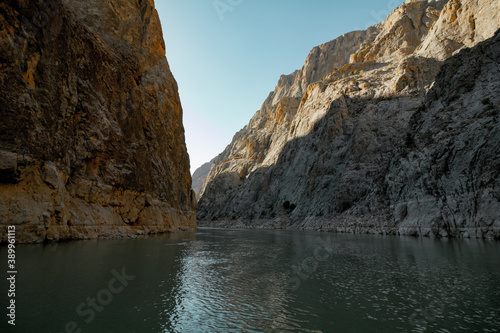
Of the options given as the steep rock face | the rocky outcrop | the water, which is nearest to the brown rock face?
the water

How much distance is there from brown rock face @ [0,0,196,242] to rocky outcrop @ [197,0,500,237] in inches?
1159

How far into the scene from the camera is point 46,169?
2097cm

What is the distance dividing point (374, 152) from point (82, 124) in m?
44.7

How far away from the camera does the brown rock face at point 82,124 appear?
63.6 feet

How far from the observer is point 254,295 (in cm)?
948

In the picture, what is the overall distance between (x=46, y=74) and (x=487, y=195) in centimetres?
3834

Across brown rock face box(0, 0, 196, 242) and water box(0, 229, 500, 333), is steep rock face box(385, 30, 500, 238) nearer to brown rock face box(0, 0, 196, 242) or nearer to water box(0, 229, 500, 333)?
water box(0, 229, 500, 333)

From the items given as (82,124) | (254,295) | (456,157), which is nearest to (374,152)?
(456,157)

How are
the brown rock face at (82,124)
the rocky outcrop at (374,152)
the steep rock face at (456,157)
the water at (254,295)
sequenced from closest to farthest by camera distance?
the water at (254,295)
the brown rock face at (82,124)
the steep rock face at (456,157)
the rocky outcrop at (374,152)

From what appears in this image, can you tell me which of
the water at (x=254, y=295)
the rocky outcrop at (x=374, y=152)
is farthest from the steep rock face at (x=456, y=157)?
the water at (x=254, y=295)

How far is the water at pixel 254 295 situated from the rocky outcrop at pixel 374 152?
715 inches

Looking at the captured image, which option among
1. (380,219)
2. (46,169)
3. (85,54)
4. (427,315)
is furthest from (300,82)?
(427,315)

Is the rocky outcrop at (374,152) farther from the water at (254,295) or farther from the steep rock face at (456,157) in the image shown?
the water at (254,295)

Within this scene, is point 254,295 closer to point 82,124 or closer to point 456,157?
point 82,124
